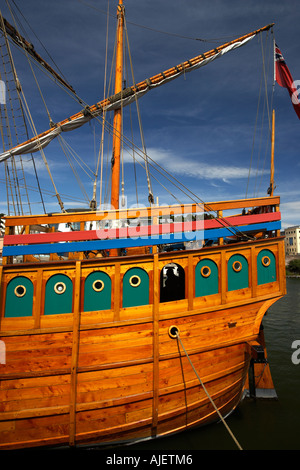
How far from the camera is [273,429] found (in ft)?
17.7

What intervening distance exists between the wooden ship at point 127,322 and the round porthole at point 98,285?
0.06ft

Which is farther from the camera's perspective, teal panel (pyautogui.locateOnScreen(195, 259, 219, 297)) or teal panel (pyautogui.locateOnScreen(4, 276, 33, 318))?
teal panel (pyautogui.locateOnScreen(195, 259, 219, 297))

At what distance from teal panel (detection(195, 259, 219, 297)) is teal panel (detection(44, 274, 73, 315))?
8.30ft

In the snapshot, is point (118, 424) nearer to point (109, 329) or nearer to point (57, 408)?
point (57, 408)

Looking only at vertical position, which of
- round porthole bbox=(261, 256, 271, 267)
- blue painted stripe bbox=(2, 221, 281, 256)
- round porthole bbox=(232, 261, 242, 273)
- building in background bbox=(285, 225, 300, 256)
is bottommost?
round porthole bbox=(232, 261, 242, 273)

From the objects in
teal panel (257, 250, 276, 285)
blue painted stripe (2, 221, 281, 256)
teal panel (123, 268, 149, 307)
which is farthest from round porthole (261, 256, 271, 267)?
teal panel (123, 268, 149, 307)

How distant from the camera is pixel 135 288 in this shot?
4.67 meters

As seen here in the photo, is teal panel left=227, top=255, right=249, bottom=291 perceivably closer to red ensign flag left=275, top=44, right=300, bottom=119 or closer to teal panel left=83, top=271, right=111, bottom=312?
teal panel left=83, top=271, right=111, bottom=312

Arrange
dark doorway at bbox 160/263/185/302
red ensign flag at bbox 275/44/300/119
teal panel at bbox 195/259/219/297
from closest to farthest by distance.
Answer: dark doorway at bbox 160/263/185/302
teal panel at bbox 195/259/219/297
red ensign flag at bbox 275/44/300/119

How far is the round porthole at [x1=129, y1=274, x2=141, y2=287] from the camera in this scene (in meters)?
4.67

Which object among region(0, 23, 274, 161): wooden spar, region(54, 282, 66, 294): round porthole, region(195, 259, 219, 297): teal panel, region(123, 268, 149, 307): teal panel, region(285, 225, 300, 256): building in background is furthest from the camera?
region(285, 225, 300, 256): building in background

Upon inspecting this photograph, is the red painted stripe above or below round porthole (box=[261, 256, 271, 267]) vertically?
above
